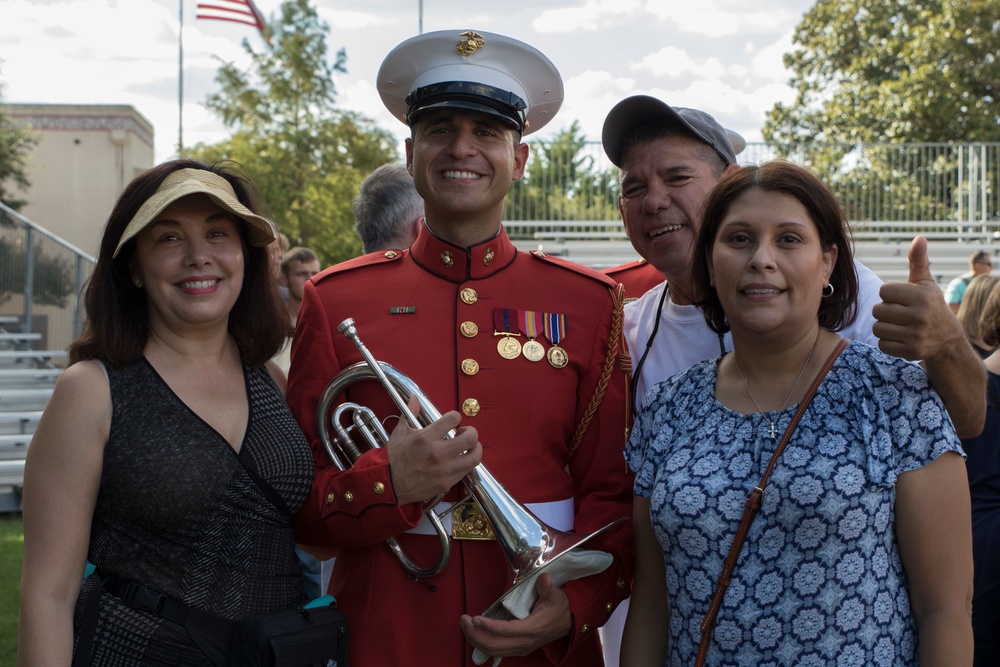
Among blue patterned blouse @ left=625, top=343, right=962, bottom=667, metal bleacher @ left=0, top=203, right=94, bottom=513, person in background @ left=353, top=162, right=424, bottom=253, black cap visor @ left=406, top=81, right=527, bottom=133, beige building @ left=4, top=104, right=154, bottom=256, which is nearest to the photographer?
blue patterned blouse @ left=625, top=343, right=962, bottom=667

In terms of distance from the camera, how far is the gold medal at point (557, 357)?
9.95 feet

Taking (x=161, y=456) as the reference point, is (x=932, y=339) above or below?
above

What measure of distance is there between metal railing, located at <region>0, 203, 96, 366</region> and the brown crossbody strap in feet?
43.6

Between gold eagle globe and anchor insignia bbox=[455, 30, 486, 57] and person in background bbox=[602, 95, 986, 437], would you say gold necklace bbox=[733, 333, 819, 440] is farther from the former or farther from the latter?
gold eagle globe and anchor insignia bbox=[455, 30, 486, 57]

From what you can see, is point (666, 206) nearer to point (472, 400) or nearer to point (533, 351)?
point (533, 351)

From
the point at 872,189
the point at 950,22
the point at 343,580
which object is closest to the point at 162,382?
A: the point at 343,580

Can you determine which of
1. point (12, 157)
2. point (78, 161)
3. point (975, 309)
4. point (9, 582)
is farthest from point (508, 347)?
point (78, 161)

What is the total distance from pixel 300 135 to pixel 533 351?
20.8m

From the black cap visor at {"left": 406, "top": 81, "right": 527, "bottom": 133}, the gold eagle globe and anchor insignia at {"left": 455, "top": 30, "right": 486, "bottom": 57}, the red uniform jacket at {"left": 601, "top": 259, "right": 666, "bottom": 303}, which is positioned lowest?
the red uniform jacket at {"left": 601, "top": 259, "right": 666, "bottom": 303}

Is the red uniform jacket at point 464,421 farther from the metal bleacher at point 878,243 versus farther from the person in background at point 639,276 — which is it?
the metal bleacher at point 878,243

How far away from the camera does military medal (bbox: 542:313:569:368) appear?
304cm

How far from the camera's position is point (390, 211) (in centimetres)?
458

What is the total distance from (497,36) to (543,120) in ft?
1.43

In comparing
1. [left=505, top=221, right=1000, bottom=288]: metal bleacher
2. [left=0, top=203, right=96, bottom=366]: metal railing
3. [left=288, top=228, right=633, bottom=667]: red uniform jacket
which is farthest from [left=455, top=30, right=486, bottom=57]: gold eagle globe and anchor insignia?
[left=505, top=221, right=1000, bottom=288]: metal bleacher
